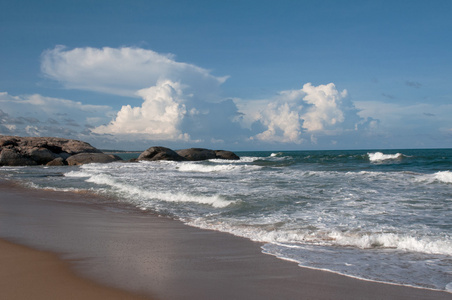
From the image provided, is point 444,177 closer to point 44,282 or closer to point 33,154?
point 44,282

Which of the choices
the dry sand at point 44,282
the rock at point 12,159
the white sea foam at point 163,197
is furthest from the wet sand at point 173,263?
the rock at point 12,159

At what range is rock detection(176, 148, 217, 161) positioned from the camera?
4350 centimetres

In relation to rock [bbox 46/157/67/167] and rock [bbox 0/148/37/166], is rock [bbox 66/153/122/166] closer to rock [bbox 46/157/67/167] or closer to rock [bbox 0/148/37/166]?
rock [bbox 46/157/67/167]

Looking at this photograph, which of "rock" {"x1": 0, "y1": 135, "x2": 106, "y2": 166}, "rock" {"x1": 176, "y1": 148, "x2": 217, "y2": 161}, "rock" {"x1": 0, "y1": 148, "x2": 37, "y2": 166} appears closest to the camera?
"rock" {"x1": 0, "y1": 148, "x2": 37, "y2": 166}

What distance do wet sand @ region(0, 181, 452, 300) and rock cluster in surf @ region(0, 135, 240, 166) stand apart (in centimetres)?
3173

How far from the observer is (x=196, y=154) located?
1731 inches

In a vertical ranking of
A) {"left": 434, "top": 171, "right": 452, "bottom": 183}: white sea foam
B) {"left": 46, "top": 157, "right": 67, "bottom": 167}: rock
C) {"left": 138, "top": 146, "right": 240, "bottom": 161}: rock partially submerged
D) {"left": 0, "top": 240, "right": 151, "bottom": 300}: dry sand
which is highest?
{"left": 138, "top": 146, "right": 240, "bottom": 161}: rock partially submerged

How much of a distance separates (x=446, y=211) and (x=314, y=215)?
10.6 feet

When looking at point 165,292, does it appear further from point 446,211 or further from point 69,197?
point 69,197

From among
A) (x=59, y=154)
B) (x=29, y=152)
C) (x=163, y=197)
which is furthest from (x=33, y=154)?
(x=163, y=197)

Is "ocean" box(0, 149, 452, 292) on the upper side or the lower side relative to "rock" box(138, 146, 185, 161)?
lower

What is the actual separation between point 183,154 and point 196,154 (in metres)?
1.64

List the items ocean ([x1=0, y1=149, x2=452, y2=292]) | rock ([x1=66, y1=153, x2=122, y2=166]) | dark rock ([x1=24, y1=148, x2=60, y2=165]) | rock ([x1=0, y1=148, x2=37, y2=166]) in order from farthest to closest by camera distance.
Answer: rock ([x1=66, y1=153, x2=122, y2=166])
dark rock ([x1=24, y1=148, x2=60, y2=165])
rock ([x1=0, y1=148, x2=37, y2=166])
ocean ([x1=0, y1=149, x2=452, y2=292])

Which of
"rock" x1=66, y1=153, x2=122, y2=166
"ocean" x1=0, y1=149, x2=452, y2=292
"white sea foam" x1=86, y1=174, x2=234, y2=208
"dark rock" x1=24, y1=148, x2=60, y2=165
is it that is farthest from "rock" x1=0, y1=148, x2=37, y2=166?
"ocean" x1=0, y1=149, x2=452, y2=292
